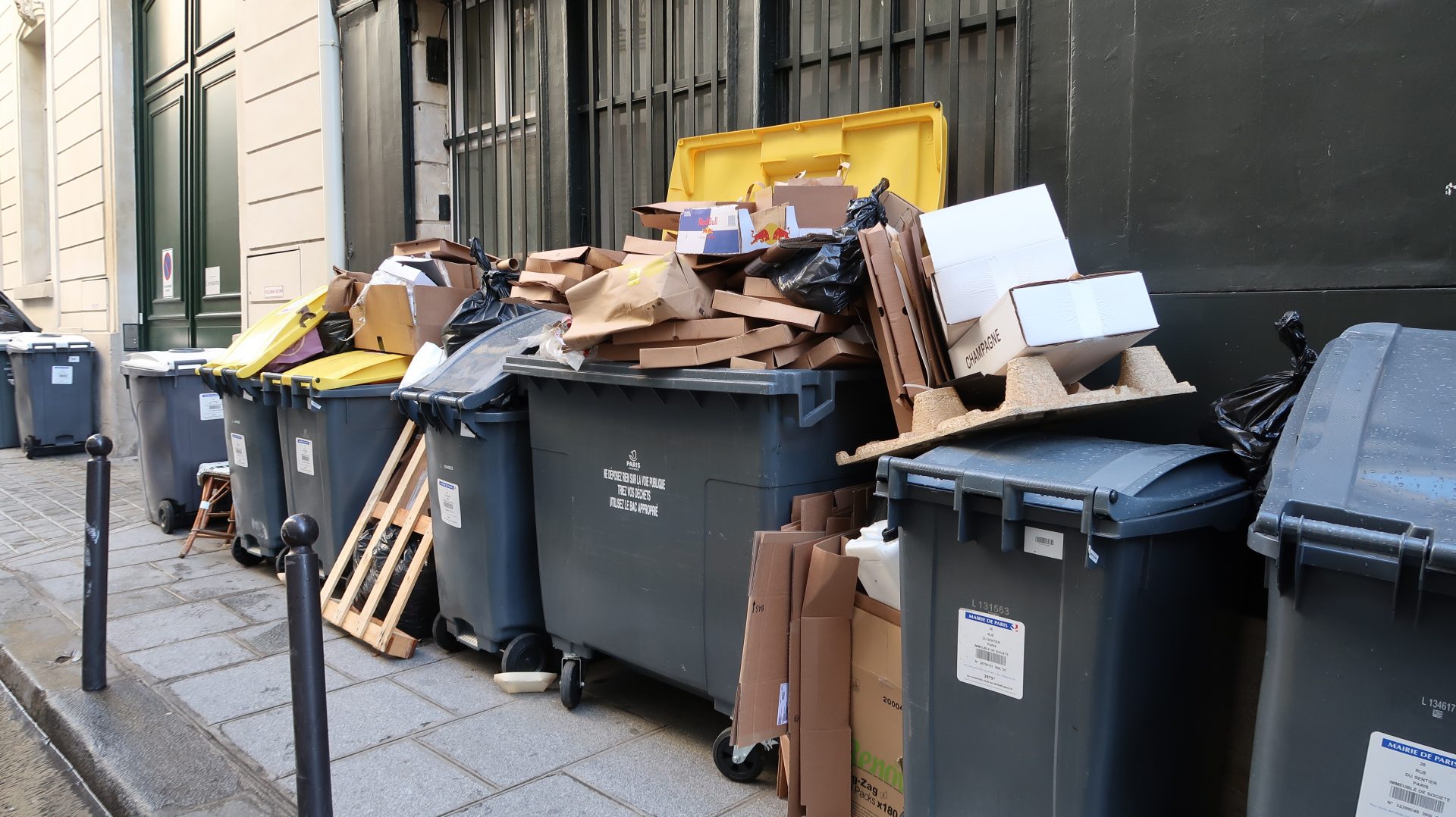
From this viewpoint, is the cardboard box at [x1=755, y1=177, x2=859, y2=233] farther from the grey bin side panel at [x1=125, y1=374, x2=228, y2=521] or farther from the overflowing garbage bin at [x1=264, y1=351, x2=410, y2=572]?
the grey bin side panel at [x1=125, y1=374, x2=228, y2=521]

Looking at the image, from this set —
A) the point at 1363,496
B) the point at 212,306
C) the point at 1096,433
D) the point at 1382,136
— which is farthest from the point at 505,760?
the point at 212,306

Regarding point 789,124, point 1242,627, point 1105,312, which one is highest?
point 789,124

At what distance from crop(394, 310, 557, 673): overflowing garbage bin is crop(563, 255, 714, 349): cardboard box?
0.68 m

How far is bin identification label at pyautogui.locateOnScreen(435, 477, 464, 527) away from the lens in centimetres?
411

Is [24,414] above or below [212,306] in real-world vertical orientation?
below

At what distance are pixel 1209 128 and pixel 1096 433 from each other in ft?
3.33

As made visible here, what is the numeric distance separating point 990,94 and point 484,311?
258cm

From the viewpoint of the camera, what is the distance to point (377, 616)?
Answer: 4.57 metres

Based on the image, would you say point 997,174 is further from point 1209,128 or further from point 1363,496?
point 1363,496

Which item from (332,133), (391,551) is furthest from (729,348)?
(332,133)

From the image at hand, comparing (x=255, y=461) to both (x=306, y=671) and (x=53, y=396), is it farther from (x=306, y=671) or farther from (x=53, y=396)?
(x=53, y=396)

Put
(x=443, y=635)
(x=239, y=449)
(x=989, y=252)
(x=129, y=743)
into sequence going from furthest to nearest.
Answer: (x=239, y=449)
(x=443, y=635)
(x=129, y=743)
(x=989, y=252)

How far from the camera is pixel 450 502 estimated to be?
415 cm

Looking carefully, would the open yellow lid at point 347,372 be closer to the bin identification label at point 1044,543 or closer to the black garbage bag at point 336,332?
the black garbage bag at point 336,332
